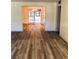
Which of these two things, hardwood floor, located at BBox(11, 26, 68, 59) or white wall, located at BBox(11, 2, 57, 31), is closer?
hardwood floor, located at BBox(11, 26, 68, 59)

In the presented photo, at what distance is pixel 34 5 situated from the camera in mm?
11391

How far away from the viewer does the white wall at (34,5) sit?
441 inches

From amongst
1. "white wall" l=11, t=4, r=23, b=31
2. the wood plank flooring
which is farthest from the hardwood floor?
"white wall" l=11, t=4, r=23, b=31

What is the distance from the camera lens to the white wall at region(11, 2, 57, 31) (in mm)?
11195

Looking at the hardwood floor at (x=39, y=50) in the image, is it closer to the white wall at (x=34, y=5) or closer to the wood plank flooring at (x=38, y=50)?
the wood plank flooring at (x=38, y=50)

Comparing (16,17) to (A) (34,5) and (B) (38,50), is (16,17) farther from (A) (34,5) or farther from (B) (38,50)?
(B) (38,50)

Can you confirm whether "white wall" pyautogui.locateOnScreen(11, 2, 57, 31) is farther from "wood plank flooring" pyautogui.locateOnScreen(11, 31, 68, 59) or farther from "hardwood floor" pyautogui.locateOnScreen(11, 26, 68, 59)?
"wood plank flooring" pyautogui.locateOnScreen(11, 31, 68, 59)

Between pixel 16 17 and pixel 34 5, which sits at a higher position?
pixel 34 5

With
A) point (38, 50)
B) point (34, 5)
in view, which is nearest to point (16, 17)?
point (34, 5)

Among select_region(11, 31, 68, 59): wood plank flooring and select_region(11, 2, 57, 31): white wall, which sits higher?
select_region(11, 2, 57, 31): white wall
